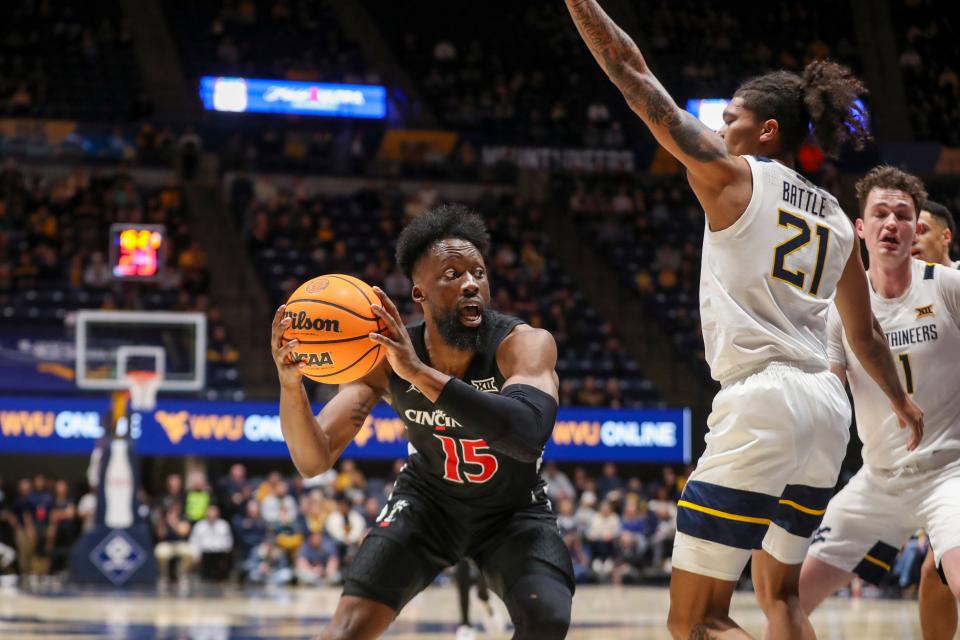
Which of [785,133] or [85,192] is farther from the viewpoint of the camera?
[85,192]

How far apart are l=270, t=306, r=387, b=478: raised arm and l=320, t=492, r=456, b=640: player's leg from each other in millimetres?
323

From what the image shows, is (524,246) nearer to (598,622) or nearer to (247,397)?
(247,397)

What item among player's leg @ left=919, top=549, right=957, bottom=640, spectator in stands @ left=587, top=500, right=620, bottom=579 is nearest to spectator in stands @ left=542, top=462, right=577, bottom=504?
spectator in stands @ left=587, top=500, right=620, bottom=579

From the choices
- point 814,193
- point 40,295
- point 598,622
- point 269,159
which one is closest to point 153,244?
point 40,295

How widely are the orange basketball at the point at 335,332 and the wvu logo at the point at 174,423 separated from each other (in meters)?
12.1

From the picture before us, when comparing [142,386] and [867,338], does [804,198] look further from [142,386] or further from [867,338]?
[142,386]

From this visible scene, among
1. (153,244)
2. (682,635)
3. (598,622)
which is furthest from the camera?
(153,244)

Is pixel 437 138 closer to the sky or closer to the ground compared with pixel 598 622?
closer to the sky

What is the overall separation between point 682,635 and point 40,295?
15.7m

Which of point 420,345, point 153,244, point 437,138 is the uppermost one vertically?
point 437,138

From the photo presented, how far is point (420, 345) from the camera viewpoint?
15.3ft

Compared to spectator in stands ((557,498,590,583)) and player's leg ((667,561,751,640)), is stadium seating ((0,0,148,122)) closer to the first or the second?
spectator in stands ((557,498,590,583))

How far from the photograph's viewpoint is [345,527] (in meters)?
15.8

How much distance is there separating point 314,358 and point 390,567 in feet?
2.58
